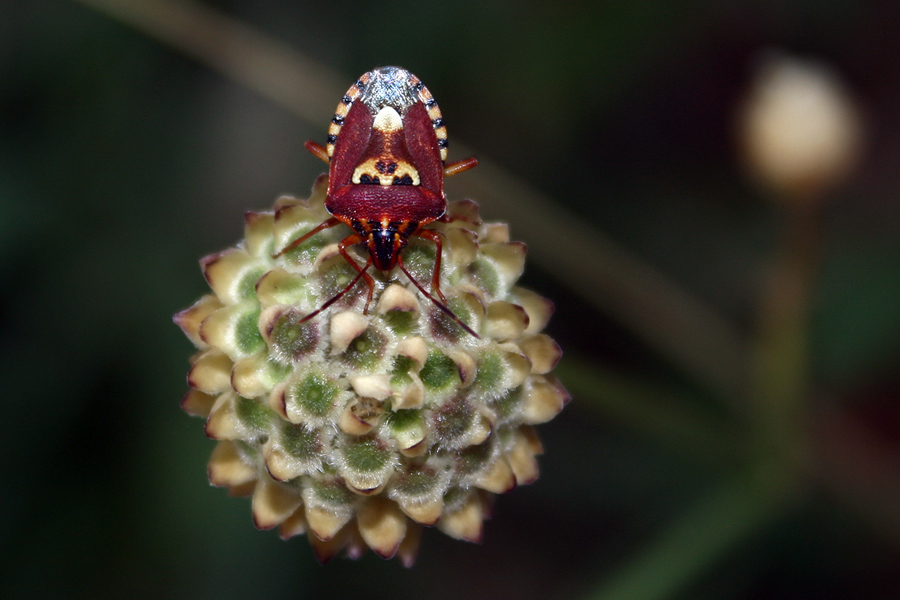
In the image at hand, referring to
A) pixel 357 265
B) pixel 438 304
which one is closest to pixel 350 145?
pixel 357 265

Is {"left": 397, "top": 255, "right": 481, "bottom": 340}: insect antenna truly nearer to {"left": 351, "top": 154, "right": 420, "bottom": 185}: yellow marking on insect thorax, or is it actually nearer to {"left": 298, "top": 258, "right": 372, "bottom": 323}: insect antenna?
{"left": 298, "top": 258, "right": 372, "bottom": 323}: insect antenna

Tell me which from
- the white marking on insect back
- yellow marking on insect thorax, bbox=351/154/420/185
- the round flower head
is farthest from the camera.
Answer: the white marking on insect back

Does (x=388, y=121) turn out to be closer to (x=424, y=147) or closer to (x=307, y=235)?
(x=424, y=147)

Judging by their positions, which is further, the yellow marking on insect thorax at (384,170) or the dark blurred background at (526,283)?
the dark blurred background at (526,283)

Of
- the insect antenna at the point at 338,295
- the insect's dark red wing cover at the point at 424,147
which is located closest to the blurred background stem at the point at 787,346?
the insect's dark red wing cover at the point at 424,147

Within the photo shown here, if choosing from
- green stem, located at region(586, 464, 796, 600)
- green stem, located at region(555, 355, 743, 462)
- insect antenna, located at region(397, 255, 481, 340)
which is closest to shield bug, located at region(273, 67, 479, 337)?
insect antenna, located at region(397, 255, 481, 340)

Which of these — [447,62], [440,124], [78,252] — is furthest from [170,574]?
[447,62]

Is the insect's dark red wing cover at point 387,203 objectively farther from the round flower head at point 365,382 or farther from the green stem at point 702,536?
the green stem at point 702,536

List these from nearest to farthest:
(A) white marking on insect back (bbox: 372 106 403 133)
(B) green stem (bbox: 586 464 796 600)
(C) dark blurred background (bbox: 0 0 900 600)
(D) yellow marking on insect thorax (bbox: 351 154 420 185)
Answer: (D) yellow marking on insect thorax (bbox: 351 154 420 185) → (A) white marking on insect back (bbox: 372 106 403 133) → (B) green stem (bbox: 586 464 796 600) → (C) dark blurred background (bbox: 0 0 900 600)

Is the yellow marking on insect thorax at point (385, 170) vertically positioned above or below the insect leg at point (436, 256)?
above
